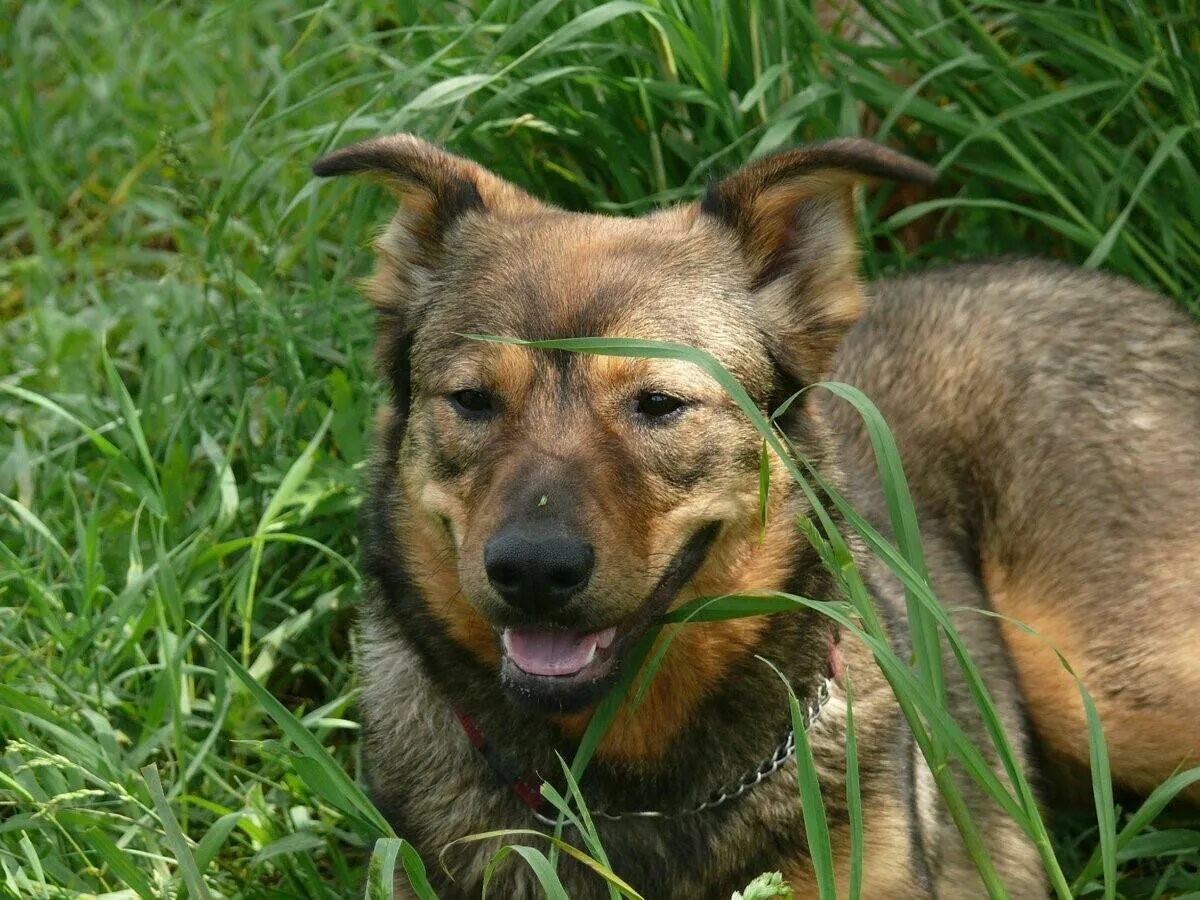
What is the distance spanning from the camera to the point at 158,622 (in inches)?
165

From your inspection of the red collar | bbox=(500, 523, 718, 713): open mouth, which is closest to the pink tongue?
bbox=(500, 523, 718, 713): open mouth

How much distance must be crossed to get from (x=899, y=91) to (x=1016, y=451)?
3.91 ft

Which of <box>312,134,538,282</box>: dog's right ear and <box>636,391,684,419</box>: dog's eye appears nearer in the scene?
<box>636,391,684,419</box>: dog's eye

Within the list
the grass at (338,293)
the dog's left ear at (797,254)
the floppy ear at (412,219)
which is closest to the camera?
the dog's left ear at (797,254)

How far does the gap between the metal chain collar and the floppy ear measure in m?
0.97

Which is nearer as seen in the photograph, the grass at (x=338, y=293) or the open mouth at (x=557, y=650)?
the open mouth at (x=557, y=650)

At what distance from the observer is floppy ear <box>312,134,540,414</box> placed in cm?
363

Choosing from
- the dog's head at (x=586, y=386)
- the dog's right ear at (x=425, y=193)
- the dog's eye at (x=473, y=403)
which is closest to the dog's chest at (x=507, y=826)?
the dog's head at (x=586, y=386)

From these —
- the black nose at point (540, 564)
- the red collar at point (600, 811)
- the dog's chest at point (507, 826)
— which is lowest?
the dog's chest at point (507, 826)

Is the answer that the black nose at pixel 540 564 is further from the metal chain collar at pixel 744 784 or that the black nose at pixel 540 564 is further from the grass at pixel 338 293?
the grass at pixel 338 293

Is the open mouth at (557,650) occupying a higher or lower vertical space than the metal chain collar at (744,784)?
higher

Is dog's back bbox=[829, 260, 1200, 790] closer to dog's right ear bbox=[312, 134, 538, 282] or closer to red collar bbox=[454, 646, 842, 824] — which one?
red collar bbox=[454, 646, 842, 824]

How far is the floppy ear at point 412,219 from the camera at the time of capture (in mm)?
3629

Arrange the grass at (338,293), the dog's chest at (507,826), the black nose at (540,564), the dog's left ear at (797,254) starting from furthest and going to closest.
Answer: the grass at (338,293)
the dog's left ear at (797,254)
the dog's chest at (507,826)
the black nose at (540,564)
